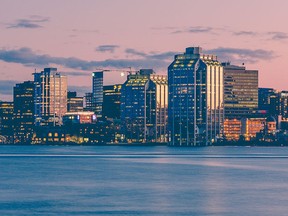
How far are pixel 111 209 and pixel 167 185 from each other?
94.7ft

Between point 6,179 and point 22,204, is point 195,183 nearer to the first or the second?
point 6,179

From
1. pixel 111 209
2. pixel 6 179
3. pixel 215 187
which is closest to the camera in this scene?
pixel 111 209

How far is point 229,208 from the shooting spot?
70.8m

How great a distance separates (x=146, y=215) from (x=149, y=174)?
54.6 m

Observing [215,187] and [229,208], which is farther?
[215,187]

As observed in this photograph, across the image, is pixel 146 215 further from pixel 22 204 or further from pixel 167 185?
pixel 167 185

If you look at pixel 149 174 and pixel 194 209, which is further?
pixel 149 174

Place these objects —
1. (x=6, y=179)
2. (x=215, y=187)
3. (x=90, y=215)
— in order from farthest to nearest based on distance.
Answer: (x=6, y=179) → (x=215, y=187) → (x=90, y=215)

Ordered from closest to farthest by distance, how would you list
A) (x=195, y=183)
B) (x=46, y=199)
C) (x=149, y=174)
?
(x=46, y=199)
(x=195, y=183)
(x=149, y=174)

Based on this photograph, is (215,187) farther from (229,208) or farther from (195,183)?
(229,208)

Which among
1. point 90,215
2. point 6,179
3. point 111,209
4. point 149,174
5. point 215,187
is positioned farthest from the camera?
point 149,174

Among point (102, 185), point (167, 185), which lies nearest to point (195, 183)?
point (167, 185)

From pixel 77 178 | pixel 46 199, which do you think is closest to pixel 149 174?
pixel 77 178

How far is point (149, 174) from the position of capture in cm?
12106
